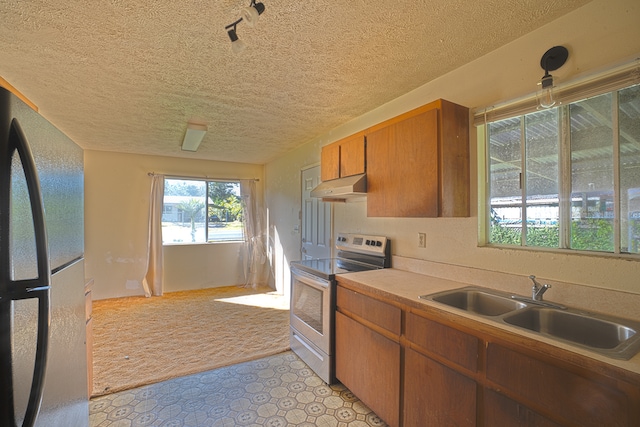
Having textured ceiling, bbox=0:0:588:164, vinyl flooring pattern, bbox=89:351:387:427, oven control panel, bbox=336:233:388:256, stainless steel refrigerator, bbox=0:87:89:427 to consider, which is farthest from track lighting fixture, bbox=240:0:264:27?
vinyl flooring pattern, bbox=89:351:387:427

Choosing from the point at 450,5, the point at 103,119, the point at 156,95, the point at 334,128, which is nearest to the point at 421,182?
the point at 450,5

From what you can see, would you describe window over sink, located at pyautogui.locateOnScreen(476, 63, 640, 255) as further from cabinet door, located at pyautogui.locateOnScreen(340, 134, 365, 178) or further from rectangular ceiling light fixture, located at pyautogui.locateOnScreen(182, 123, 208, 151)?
rectangular ceiling light fixture, located at pyautogui.locateOnScreen(182, 123, 208, 151)

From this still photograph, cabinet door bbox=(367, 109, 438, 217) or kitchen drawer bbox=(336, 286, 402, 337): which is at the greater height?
cabinet door bbox=(367, 109, 438, 217)

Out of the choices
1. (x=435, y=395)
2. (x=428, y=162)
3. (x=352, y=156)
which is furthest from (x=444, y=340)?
(x=352, y=156)

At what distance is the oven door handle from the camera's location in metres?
2.26

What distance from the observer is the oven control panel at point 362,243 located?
2.56 meters

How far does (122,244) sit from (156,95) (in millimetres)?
3176

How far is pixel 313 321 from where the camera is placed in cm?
246

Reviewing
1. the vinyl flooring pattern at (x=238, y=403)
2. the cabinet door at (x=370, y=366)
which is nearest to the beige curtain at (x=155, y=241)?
the vinyl flooring pattern at (x=238, y=403)

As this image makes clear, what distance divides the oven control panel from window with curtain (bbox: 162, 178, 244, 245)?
297 centimetres

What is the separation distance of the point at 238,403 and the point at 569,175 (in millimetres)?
2489

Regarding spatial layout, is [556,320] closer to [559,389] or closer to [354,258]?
[559,389]

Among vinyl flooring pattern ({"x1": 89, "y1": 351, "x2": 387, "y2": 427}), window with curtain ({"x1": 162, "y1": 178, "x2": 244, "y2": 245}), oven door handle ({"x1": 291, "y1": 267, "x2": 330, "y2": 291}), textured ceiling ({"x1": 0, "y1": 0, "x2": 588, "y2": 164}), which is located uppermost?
textured ceiling ({"x1": 0, "y1": 0, "x2": 588, "y2": 164})

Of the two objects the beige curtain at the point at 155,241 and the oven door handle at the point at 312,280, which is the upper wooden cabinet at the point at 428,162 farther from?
the beige curtain at the point at 155,241
